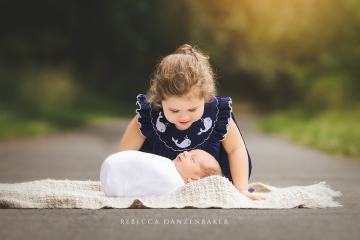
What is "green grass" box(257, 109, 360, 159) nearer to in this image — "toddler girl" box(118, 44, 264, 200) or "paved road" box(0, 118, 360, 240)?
"paved road" box(0, 118, 360, 240)

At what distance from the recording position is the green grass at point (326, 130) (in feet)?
33.3

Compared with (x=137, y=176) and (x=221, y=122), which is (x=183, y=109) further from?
(x=137, y=176)

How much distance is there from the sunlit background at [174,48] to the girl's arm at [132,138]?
4856 millimetres

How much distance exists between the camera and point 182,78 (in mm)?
4770

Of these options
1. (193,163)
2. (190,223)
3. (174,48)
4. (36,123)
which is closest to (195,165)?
(193,163)

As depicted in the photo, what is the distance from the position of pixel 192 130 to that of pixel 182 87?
1.67 ft

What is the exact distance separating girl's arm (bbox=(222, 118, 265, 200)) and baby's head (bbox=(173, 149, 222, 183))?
0.13 m

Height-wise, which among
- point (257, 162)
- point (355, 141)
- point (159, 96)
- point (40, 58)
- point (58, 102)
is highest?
point (40, 58)

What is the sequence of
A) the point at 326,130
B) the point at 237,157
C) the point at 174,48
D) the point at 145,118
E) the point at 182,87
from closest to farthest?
1. the point at 182,87
2. the point at 237,157
3. the point at 145,118
4. the point at 326,130
5. the point at 174,48

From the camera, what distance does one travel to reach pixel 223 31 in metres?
28.2

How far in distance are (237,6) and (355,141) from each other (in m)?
19.3

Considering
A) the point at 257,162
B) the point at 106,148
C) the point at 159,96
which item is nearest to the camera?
the point at 159,96

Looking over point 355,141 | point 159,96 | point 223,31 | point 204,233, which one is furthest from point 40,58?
point 204,233

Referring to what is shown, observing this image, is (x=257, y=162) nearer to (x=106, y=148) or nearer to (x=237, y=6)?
(x=106, y=148)
